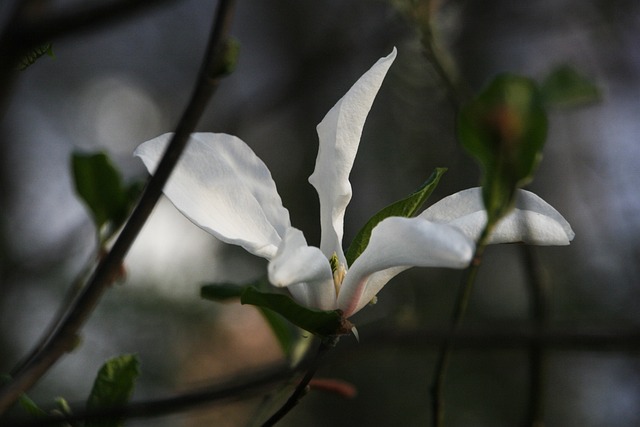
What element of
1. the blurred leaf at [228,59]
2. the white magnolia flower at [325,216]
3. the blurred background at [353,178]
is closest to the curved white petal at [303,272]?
the white magnolia flower at [325,216]

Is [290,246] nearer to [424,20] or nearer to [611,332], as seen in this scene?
[611,332]

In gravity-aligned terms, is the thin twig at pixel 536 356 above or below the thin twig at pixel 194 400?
below

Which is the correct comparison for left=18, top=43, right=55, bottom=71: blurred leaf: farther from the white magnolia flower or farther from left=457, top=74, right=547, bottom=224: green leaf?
left=457, top=74, right=547, bottom=224: green leaf

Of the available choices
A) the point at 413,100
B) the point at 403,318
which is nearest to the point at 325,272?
the point at 403,318

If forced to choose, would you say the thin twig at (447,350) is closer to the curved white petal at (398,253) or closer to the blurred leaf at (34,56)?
the curved white petal at (398,253)

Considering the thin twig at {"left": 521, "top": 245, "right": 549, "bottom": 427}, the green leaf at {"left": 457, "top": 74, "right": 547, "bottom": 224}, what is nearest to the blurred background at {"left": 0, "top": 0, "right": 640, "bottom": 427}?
the thin twig at {"left": 521, "top": 245, "right": 549, "bottom": 427}

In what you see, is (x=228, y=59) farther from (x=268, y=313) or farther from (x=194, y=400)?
(x=268, y=313)

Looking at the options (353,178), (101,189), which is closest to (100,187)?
(101,189)
